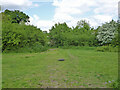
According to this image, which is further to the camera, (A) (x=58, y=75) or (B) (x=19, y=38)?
(B) (x=19, y=38)

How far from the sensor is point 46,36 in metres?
14.8

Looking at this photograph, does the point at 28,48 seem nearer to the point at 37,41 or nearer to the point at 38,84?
the point at 37,41

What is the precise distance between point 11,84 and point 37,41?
9978 millimetres

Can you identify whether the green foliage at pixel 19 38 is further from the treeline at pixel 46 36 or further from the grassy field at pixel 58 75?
the grassy field at pixel 58 75

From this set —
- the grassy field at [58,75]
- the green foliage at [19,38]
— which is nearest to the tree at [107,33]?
the green foliage at [19,38]

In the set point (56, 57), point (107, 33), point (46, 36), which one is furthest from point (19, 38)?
point (107, 33)

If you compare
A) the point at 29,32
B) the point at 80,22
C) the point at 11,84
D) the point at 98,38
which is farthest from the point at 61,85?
the point at 80,22

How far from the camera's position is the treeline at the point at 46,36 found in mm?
10875

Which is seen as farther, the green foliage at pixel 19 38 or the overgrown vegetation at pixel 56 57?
the green foliage at pixel 19 38

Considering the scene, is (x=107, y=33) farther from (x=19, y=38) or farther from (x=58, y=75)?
(x=58, y=75)

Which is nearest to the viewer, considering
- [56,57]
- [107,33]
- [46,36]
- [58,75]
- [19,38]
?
[58,75]

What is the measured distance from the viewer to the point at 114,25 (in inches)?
778

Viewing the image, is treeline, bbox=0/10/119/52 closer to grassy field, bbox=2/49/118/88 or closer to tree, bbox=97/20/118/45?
tree, bbox=97/20/118/45

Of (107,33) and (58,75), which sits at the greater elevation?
(107,33)
